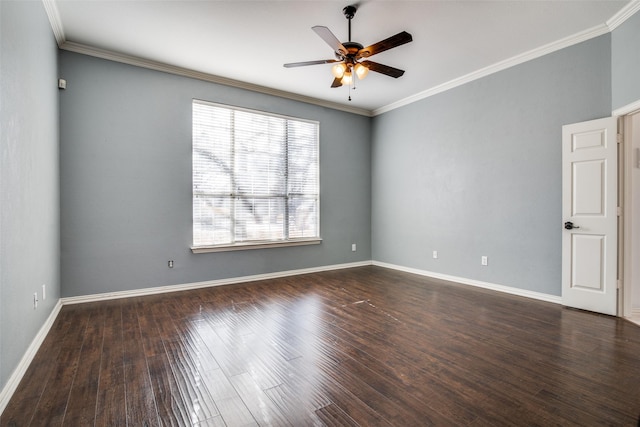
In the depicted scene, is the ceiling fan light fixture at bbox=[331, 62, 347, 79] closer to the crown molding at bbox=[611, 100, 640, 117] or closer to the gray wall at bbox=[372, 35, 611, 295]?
the gray wall at bbox=[372, 35, 611, 295]

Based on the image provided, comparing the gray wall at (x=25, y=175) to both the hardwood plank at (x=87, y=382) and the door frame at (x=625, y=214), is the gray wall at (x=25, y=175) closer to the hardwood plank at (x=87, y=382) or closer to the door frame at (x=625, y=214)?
the hardwood plank at (x=87, y=382)

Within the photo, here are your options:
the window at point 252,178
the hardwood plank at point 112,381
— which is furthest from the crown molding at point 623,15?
the hardwood plank at point 112,381

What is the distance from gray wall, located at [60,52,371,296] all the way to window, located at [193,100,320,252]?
0.18 m

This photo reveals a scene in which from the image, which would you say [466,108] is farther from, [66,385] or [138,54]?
[66,385]

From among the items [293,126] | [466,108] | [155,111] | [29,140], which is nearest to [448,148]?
[466,108]

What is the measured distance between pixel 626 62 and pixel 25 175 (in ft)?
18.3

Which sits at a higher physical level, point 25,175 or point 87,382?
point 25,175

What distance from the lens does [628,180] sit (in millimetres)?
3174

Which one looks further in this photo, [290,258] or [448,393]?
[290,258]

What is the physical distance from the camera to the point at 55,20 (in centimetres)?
311

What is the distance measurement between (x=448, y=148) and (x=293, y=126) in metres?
2.65

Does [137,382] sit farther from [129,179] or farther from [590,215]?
[590,215]

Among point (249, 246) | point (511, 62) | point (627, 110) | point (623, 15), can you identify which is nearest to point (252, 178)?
point (249, 246)

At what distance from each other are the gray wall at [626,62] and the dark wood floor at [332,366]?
2296 millimetres
